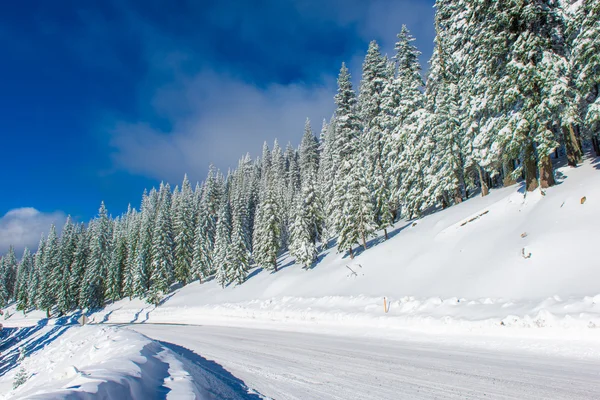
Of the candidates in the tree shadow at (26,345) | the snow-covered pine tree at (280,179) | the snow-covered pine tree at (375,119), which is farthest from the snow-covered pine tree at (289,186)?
the tree shadow at (26,345)

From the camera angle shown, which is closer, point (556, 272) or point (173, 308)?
point (556, 272)

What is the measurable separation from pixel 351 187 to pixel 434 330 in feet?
60.8

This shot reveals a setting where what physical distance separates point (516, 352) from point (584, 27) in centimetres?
1788

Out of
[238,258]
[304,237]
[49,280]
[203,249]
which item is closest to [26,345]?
[238,258]

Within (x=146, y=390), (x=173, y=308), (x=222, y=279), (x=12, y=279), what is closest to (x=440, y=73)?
(x=146, y=390)

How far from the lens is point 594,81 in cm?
1598

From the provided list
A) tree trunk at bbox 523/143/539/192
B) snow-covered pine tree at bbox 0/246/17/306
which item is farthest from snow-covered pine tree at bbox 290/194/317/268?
snow-covered pine tree at bbox 0/246/17/306

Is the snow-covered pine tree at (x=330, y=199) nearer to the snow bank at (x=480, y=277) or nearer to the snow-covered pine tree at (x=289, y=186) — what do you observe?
the snow-covered pine tree at (x=289, y=186)

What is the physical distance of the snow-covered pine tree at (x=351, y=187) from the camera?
96.4ft

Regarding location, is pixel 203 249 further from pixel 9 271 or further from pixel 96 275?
pixel 9 271

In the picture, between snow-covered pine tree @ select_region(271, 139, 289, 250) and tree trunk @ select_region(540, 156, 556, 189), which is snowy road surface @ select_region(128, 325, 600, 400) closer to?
tree trunk @ select_region(540, 156, 556, 189)

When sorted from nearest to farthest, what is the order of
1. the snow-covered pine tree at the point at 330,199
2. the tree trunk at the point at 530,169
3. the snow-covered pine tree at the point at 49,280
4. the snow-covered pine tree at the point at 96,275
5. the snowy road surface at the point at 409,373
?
the snowy road surface at the point at 409,373
the tree trunk at the point at 530,169
the snow-covered pine tree at the point at 330,199
the snow-covered pine tree at the point at 96,275
the snow-covered pine tree at the point at 49,280

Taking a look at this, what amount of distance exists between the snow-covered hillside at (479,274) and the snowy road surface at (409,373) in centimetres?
301

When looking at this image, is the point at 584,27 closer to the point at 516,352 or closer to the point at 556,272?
the point at 556,272
